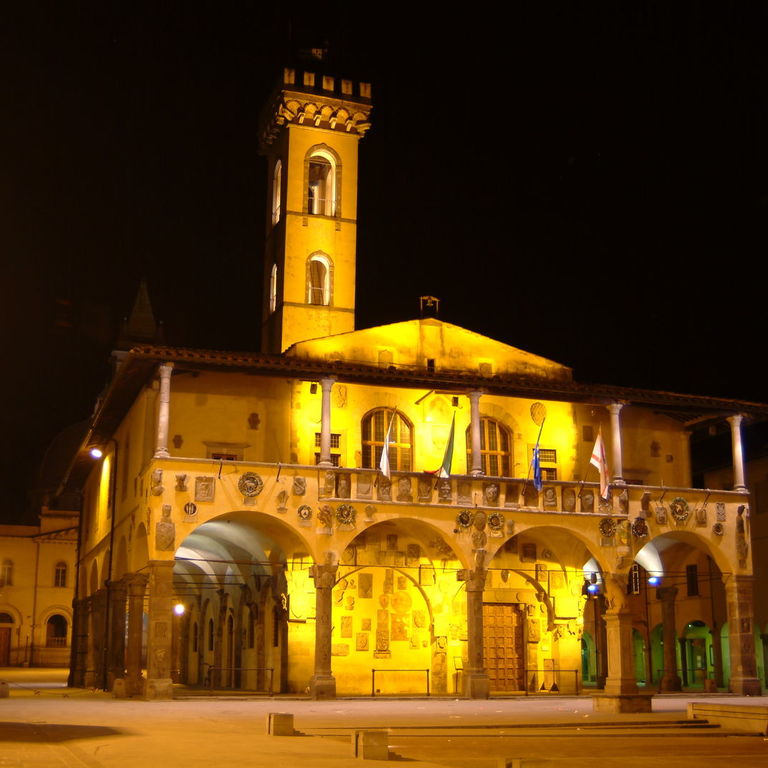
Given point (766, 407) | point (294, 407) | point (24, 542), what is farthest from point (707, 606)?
point (24, 542)

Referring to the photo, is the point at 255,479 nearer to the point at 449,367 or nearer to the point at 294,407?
the point at 294,407

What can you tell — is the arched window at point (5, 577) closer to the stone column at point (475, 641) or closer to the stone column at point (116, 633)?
the stone column at point (116, 633)

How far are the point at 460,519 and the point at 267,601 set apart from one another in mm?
7414

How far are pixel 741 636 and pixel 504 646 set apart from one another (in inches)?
280

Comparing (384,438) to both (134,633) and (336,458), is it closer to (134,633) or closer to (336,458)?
(336,458)

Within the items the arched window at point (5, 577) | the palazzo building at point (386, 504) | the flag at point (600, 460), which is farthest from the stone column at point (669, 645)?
the arched window at point (5, 577)

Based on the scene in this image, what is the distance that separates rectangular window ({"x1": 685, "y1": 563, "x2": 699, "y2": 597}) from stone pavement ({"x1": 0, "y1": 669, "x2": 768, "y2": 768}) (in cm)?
1821

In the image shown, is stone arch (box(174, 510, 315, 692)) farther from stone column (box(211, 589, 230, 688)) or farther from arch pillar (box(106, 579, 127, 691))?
arch pillar (box(106, 579, 127, 691))

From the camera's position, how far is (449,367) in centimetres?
3659

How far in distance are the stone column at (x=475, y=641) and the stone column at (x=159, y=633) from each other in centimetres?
823

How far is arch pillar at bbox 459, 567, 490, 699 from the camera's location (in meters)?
32.4

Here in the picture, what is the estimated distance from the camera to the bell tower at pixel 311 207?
40.4m

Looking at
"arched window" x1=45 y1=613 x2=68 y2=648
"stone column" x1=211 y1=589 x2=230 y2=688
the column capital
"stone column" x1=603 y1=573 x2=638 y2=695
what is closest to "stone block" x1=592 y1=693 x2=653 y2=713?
"stone column" x1=603 y1=573 x2=638 y2=695

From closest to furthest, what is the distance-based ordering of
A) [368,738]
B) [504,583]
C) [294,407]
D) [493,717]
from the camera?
[368,738] < [493,717] < [294,407] < [504,583]
